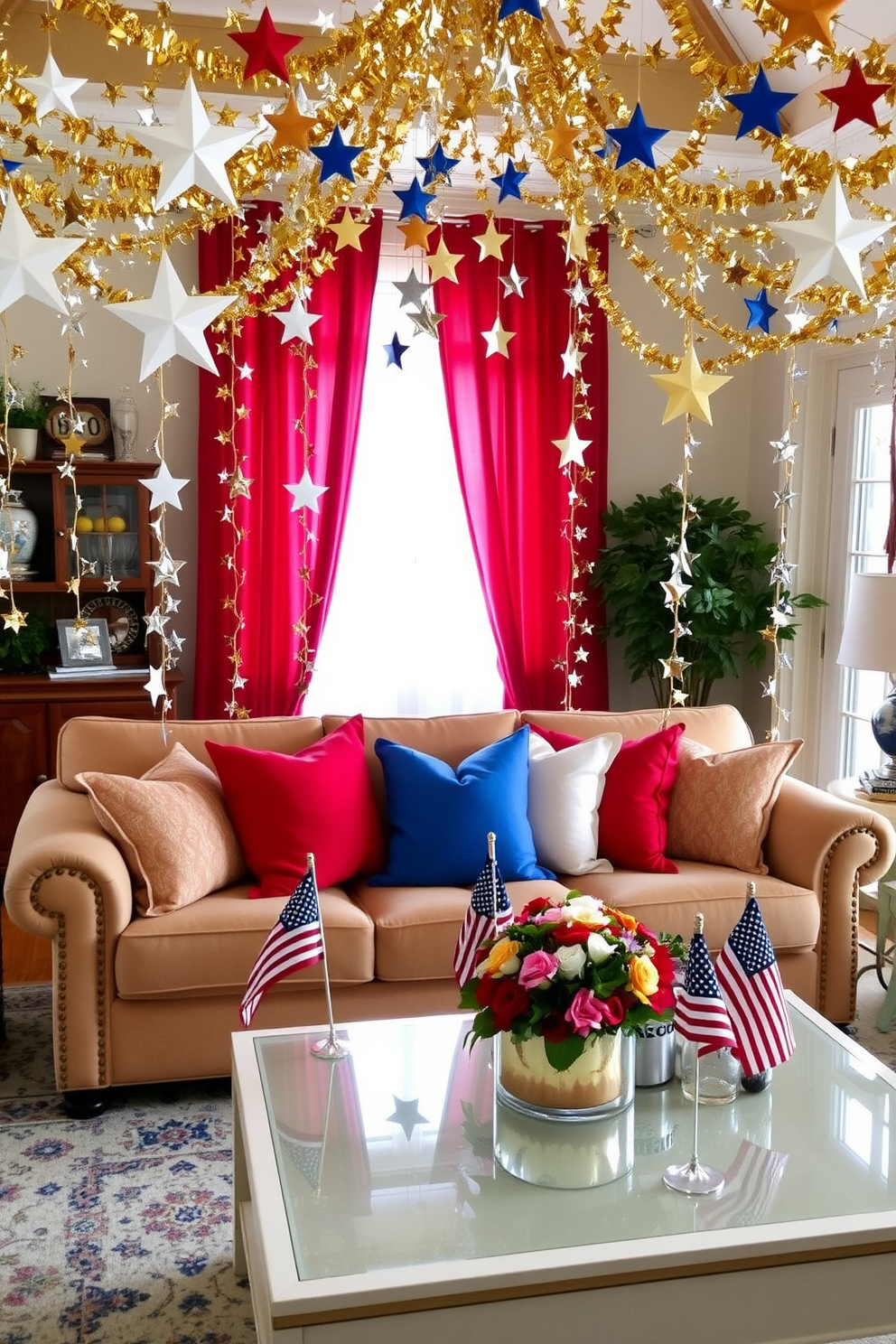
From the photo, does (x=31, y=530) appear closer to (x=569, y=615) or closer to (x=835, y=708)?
(x=569, y=615)

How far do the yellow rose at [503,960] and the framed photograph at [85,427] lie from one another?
130 inches

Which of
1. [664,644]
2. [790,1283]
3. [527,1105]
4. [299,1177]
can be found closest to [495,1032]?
[527,1105]

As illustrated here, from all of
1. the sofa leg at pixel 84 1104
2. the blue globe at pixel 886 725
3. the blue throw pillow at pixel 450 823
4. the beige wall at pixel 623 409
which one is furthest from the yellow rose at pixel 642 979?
the beige wall at pixel 623 409

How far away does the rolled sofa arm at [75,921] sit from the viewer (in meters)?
2.95

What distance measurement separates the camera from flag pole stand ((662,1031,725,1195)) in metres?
1.92

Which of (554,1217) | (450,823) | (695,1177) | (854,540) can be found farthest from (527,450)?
(554,1217)

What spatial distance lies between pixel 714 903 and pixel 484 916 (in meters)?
1.19

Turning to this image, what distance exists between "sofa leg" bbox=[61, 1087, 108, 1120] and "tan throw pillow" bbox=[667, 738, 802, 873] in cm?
173

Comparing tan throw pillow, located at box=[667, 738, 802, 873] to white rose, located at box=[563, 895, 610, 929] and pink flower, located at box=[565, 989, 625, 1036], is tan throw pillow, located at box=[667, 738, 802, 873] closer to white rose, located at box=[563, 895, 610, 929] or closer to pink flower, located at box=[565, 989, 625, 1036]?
white rose, located at box=[563, 895, 610, 929]

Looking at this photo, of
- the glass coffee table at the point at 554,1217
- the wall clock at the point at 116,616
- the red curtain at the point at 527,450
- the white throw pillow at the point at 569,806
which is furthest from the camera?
the red curtain at the point at 527,450

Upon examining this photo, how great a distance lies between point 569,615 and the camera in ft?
17.9

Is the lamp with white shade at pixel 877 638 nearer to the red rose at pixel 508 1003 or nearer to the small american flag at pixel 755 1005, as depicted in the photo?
the small american flag at pixel 755 1005

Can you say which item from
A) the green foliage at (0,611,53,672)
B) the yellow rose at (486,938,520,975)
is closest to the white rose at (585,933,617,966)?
the yellow rose at (486,938,520,975)

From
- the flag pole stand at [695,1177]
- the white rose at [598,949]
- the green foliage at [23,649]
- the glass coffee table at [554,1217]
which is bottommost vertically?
the glass coffee table at [554,1217]
